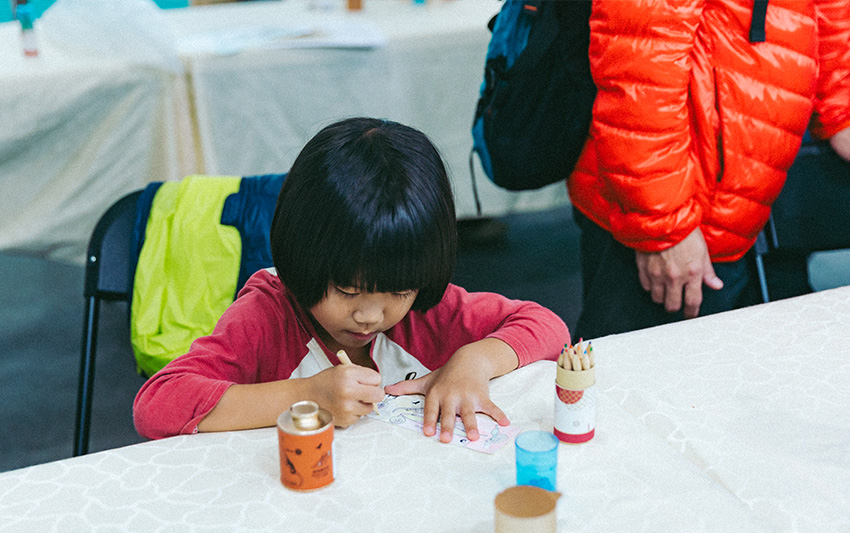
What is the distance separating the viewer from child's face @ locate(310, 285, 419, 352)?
1.00 m

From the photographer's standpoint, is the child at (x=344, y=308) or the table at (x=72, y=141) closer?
the child at (x=344, y=308)

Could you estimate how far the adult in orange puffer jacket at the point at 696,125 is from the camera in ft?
4.19

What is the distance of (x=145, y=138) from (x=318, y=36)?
25.3 inches

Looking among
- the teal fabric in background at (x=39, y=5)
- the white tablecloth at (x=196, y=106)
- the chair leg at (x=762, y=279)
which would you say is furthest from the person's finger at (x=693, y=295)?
A: the teal fabric in background at (x=39, y=5)

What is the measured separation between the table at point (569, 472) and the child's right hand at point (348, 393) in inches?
0.9

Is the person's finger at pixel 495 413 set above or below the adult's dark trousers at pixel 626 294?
above

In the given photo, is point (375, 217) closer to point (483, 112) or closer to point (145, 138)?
point (483, 112)

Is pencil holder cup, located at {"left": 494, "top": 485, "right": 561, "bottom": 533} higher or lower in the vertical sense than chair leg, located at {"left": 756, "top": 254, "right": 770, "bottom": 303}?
higher

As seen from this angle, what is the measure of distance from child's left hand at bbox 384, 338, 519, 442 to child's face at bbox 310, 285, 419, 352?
0.09 meters

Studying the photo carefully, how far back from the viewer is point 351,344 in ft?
3.91

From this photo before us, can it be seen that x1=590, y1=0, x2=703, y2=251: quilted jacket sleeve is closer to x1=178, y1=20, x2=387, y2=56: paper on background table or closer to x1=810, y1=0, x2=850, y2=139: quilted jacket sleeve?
x1=810, y1=0, x2=850, y2=139: quilted jacket sleeve

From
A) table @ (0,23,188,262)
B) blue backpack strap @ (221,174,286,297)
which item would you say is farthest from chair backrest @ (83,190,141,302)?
table @ (0,23,188,262)

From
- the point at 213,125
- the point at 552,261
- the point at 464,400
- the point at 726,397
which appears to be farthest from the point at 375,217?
the point at 552,261

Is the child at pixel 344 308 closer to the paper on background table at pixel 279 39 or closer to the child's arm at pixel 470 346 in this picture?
the child's arm at pixel 470 346
